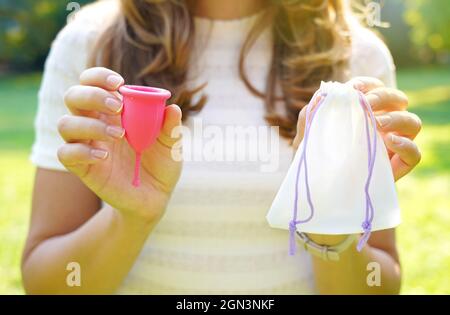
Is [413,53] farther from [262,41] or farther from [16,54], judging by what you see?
[262,41]

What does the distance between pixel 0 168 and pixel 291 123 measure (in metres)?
5.23

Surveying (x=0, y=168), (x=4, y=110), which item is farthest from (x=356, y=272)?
(x=4, y=110)

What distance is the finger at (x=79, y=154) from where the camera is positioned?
1041 millimetres

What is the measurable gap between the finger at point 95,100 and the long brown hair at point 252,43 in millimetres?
475

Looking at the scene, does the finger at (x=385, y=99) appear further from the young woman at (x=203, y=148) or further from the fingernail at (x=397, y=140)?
the young woman at (x=203, y=148)

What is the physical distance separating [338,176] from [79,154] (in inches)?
15.0

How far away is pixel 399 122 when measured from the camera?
1.08m

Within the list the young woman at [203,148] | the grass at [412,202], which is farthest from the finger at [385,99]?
the grass at [412,202]

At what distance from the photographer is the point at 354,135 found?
3.54ft

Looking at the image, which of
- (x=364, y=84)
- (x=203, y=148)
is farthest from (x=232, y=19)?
(x=364, y=84)

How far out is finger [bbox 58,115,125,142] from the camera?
1033mm

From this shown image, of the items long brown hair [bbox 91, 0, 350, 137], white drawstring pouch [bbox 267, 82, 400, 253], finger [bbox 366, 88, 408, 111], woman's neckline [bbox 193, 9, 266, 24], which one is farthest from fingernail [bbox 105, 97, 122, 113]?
woman's neckline [bbox 193, 9, 266, 24]

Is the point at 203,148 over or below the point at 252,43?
below

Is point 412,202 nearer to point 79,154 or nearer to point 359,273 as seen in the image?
point 359,273
